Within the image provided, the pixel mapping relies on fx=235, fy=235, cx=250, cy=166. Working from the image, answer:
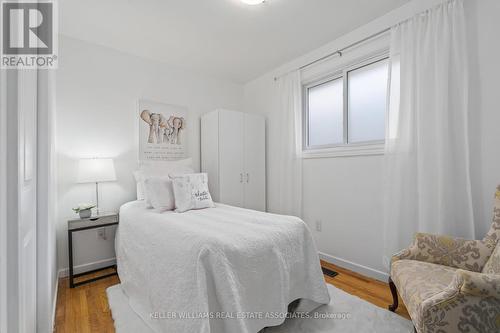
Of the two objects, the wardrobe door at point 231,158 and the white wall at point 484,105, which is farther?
the wardrobe door at point 231,158

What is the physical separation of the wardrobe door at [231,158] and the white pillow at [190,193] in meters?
0.67

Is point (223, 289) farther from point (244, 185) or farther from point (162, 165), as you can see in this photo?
point (244, 185)

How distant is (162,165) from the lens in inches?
116

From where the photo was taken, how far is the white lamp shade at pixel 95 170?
2443mm

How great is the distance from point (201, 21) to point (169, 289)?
2416 millimetres

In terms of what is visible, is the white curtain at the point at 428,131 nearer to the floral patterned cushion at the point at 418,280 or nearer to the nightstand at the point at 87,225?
the floral patterned cushion at the point at 418,280

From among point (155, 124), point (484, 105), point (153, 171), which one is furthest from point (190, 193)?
point (484, 105)

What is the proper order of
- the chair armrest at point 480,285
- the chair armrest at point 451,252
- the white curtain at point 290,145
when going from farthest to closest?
the white curtain at point 290,145 → the chair armrest at point 451,252 → the chair armrest at point 480,285

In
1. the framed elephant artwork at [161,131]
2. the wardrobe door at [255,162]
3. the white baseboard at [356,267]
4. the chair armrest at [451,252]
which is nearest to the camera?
the chair armrest at [451,252]

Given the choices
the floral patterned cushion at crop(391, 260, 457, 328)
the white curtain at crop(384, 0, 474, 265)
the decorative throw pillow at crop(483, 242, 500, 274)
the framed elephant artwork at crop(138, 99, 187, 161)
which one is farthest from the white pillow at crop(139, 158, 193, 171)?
the decorative throw pillow at crop(483, 242, 500, 274)

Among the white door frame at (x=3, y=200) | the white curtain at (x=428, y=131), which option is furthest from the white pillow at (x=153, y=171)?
the white curtain at (x=428, y=131)

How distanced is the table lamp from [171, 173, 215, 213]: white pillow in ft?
2.32

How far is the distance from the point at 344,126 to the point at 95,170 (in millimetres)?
2841

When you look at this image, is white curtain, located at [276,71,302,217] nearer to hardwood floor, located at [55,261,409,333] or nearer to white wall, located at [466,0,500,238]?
hardwood floor, located at [55,261,409,333]
